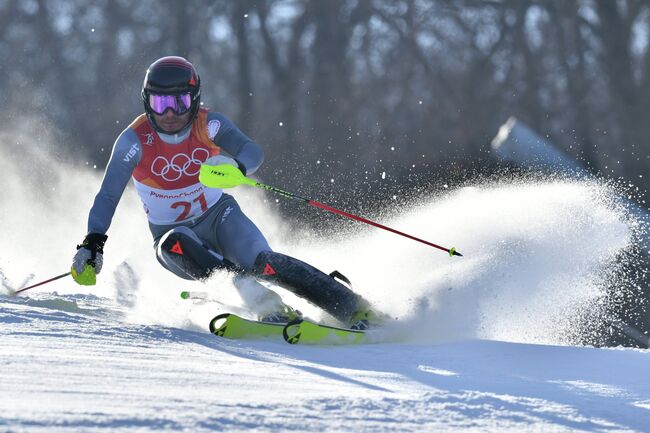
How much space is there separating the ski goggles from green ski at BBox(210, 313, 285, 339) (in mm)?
1145

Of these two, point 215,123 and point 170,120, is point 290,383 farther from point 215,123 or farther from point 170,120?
point 215,123

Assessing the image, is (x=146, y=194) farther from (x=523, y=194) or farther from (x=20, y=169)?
(x=20, y=169)

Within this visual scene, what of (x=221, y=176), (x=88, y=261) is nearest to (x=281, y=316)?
(x=221, y=176)

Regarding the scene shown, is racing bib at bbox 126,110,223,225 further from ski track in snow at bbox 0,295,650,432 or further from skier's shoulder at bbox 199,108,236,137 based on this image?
ski track in snow at bbox 0,295,650,432

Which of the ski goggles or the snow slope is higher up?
the ski goggles

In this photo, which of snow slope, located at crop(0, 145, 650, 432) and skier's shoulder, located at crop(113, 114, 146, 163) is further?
skier's shoulder, located at crop(113, 114, 146, 163)

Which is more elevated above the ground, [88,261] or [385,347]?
[88,261]

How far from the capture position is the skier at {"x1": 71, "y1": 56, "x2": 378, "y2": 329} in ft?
15.5

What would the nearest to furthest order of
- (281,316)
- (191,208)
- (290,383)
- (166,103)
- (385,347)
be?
(290,383) < (385,347) < (281,316) < (166,103) < (191,208)

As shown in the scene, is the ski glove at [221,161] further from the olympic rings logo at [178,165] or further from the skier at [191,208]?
the olympic rings logo at [178,165]

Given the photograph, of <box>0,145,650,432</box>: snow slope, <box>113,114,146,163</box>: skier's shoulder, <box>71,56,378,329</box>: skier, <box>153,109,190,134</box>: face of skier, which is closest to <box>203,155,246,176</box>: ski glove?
<box>71,56,378,329</box>: skier

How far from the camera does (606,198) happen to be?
7074 mm

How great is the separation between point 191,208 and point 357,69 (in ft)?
74.6

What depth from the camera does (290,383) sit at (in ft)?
10.5
